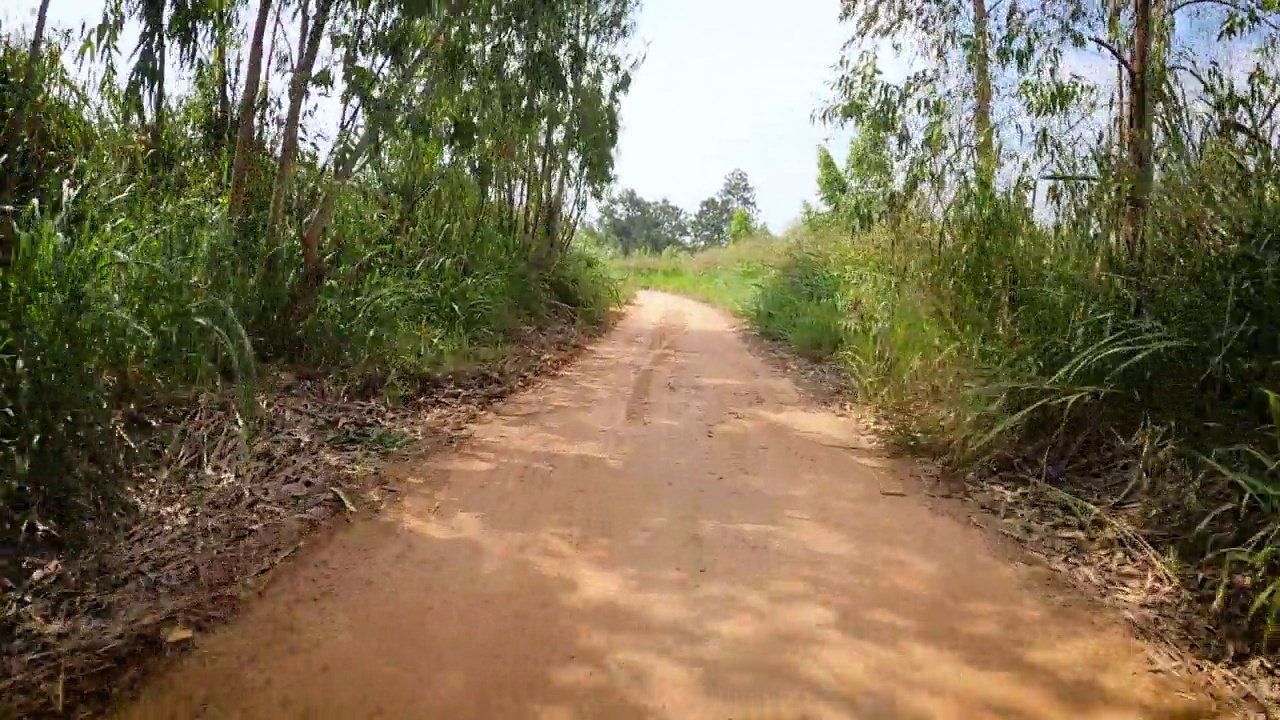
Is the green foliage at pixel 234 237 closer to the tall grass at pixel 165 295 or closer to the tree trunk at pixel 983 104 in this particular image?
the tall grass at pixel 165 295

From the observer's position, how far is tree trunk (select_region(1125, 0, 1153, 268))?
4.45 m

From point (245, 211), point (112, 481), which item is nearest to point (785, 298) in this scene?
point (245, 211)

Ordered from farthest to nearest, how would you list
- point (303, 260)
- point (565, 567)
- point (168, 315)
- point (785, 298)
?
point (785, 298) < point (303, 260) < point (168, 315) < point (565, 567)

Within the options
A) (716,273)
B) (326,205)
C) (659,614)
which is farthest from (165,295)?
(716,273)

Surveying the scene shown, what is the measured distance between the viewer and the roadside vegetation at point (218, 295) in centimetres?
274

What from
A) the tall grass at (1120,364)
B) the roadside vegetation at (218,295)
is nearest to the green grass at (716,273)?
the roadside vegetation at (218,295)

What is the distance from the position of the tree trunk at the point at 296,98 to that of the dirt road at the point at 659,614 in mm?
2469

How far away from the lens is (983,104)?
5.99 m

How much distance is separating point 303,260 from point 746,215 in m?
31.1

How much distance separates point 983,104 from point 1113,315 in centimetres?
250

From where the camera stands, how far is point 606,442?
529 cm

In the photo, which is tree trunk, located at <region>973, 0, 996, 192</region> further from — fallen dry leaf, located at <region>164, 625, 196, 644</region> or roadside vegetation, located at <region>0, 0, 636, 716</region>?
fallen dry leaf, located at <region>164, 625, 196, 644</region>

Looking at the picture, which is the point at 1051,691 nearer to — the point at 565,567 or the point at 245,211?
the point at 565,567

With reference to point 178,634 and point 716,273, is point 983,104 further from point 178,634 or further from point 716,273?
point 716,273
